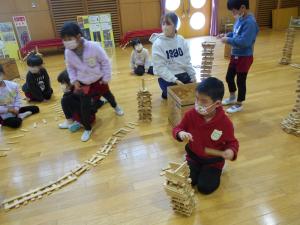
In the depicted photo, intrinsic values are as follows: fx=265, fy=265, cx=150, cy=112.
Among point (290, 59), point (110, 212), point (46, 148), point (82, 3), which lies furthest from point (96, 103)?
point (82, 3)

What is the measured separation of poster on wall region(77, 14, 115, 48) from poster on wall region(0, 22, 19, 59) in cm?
130

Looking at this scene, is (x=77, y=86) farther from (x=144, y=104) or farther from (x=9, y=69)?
(x=9, y=69)

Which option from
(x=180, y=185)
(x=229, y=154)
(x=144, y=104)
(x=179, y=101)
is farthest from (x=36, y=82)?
(x=229, y=154)

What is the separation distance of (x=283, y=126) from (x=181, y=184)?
4.60 feet

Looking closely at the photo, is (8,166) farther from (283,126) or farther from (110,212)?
(283,126)

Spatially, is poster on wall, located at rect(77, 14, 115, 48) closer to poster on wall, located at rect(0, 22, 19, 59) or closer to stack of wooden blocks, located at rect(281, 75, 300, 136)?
poster on wall, located at rect(0, 22, 19, 59)

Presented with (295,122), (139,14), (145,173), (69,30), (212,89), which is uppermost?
(69,30)

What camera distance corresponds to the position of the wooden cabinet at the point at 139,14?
575 cm

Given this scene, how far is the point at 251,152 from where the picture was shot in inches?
82.4

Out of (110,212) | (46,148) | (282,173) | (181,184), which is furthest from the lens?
(46,148)

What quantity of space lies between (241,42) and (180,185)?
1.57m

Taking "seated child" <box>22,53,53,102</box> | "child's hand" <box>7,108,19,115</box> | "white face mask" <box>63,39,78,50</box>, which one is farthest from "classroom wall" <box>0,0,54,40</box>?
"white face mask" <box>63,39,78,50</box>

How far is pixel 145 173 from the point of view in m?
1.95

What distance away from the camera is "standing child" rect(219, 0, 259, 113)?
2.37 meters
